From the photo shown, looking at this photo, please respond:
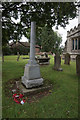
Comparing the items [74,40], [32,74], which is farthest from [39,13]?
[32,74]

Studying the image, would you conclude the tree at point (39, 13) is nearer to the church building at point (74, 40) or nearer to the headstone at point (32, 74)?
the headstone at point (32, 74)

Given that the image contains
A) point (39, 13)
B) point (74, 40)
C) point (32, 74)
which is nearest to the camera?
point (74, 40)

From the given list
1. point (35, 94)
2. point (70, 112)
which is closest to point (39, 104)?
point (35, 94)

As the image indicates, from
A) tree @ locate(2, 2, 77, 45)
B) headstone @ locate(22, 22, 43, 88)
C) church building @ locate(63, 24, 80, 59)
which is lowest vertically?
headstone @ locate(22, 22, 43, 88)

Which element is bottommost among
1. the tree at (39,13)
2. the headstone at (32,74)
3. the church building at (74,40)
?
the headstone at (32,74)

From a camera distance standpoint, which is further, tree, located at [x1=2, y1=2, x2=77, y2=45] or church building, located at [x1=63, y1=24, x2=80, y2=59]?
tree, located at [x1=2, y1=2, x2=77, y2=45]

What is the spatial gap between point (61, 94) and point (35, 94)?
97 centimetres

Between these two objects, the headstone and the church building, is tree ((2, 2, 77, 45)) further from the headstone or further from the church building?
the church building

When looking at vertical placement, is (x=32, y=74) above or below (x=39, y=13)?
below

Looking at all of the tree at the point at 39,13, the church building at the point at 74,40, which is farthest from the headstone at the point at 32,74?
the church building at the point at 74,40

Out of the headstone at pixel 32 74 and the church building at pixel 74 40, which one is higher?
A: the church building at pixel 74 40

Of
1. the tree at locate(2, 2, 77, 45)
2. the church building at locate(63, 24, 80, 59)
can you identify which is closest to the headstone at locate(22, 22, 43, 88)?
the tree at locate(2, 2, 77, 45)

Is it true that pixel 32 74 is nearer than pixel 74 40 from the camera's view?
No

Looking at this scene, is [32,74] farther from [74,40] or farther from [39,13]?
[39,13]
